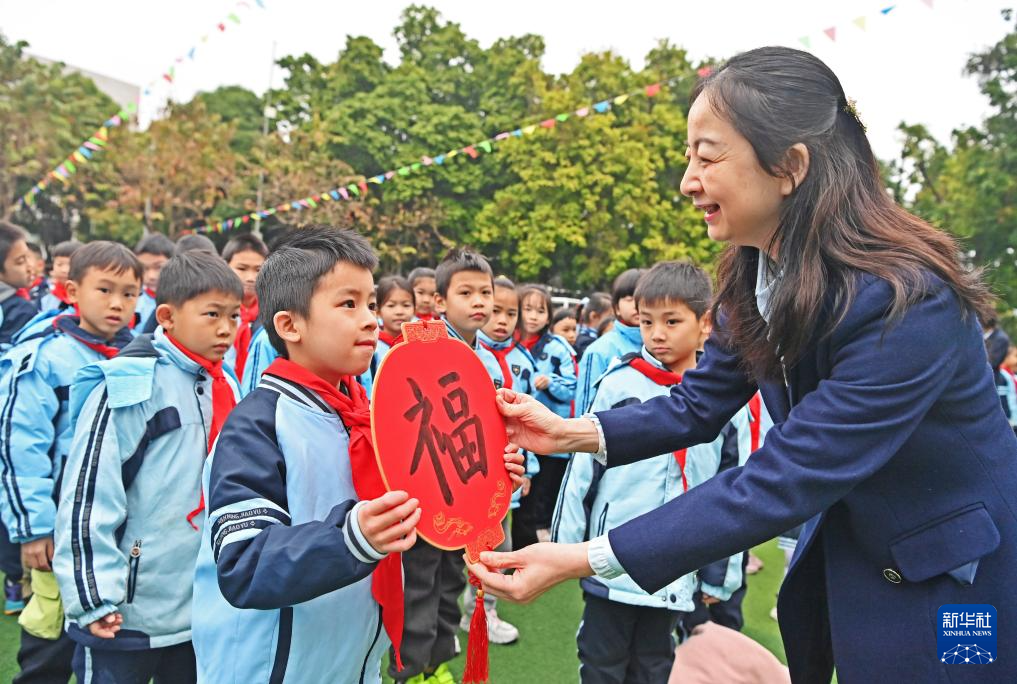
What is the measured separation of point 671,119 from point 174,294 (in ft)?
70.3

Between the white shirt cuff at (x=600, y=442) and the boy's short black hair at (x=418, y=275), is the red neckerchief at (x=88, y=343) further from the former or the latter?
the boy's short black hair at (x=418, y=275)

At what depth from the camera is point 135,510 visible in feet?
6.93

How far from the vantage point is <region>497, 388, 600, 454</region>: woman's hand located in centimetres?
180

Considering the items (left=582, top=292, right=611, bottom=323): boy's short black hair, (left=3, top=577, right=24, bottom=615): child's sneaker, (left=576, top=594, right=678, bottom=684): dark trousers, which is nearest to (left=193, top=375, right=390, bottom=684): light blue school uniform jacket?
(left=576, top=594, right=678, bottom=684): dark trousers

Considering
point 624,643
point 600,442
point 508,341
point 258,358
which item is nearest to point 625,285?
point 508,341

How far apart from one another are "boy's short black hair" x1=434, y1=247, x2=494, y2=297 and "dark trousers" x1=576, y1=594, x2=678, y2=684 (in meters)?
1.83

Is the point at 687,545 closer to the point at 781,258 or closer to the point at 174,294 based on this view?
the point at 781,258

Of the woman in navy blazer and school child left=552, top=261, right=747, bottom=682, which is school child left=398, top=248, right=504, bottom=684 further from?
the woman in navy blazer

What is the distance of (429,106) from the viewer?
23.9 m

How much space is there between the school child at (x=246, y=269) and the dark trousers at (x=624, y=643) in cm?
239

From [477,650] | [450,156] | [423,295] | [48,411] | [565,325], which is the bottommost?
[477,650]

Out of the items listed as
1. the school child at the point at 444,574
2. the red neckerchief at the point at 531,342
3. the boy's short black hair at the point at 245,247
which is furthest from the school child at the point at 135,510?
the red neckerchief at the point at 531,342

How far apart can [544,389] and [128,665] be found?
11.7 feet

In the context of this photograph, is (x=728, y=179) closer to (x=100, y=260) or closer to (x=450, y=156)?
(x=100, y=260)
